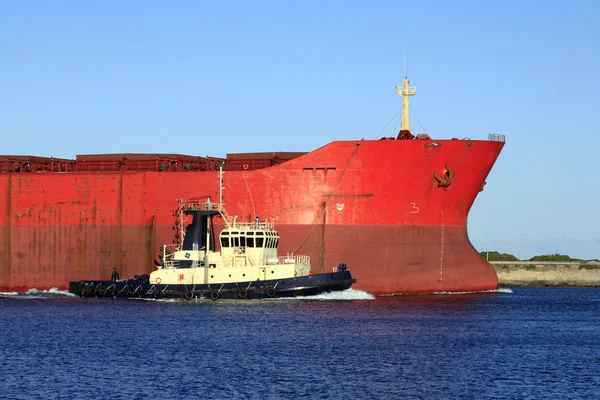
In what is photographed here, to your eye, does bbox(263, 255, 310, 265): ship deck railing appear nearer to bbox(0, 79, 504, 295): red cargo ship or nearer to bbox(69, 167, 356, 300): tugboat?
bbox(69, 167, 356, 300): tugboat

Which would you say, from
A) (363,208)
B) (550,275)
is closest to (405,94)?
(363,208)

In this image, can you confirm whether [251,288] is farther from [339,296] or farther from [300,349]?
[300,349]

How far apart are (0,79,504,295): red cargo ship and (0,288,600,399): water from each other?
1.74 m

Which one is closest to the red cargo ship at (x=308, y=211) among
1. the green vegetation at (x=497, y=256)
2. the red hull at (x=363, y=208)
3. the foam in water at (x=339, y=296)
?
the red hull at (x=363, y=208)

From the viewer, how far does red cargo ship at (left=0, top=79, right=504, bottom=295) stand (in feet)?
122

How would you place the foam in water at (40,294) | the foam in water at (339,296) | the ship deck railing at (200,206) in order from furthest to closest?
the foam in water at (40,294) → the ship deck railing at (200,206) → the foam in water at (339,296)

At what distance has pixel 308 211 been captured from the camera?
3756 centimetres

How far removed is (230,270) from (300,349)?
10404mm

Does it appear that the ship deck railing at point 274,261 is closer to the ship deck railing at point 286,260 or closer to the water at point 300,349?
the ship deck railing at point 286,260

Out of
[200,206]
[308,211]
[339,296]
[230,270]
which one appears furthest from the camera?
[308,211]

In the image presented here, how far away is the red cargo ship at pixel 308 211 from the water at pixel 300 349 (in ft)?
5.70

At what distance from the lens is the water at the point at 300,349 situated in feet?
68.1

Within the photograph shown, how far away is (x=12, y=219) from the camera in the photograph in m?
41.1

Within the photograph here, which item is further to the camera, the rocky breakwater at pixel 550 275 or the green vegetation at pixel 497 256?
the green vegetation at pixel 497 256
